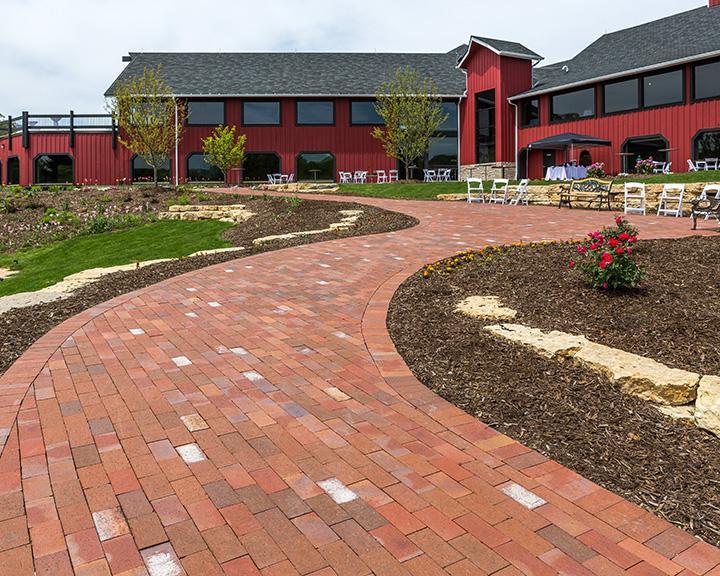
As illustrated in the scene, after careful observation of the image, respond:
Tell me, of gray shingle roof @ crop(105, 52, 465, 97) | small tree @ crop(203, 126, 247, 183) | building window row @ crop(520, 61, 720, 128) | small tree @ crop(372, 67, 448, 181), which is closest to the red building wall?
gray shingle roof @ crop(105, 52, 465, 97)

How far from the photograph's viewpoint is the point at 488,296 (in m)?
6.01

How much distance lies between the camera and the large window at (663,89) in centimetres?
2288

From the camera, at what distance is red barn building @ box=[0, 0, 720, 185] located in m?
26.5

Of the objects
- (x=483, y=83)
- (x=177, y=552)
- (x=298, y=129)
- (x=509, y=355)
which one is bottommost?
(x=177, y=552)

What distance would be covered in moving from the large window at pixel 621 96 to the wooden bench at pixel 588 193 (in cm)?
892

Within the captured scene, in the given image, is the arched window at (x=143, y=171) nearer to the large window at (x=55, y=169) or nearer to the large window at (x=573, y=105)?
the large window at (x=55, y=169)

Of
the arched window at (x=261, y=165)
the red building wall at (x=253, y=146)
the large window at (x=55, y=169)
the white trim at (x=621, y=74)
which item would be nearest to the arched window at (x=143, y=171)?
the red building wall at (x=253, y=146)

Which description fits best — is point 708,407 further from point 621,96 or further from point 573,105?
point 573,105

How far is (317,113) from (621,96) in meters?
14.8

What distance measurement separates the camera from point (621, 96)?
25.0 meters

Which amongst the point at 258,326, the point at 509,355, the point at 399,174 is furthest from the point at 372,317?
the point at 399,174

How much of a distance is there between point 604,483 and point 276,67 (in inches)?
1344

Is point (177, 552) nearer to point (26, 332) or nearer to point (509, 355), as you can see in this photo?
point (509, 355)

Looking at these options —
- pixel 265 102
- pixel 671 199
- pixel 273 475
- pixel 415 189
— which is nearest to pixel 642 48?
pixel 415 189
